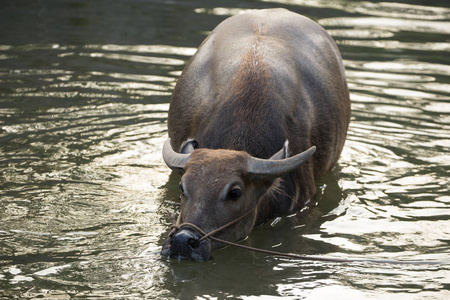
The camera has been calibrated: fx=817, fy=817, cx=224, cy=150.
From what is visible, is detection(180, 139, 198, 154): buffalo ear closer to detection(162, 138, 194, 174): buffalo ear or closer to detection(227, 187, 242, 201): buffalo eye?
detection(162, 138, 194, 174): buffalo ear

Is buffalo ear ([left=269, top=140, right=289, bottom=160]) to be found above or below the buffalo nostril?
above

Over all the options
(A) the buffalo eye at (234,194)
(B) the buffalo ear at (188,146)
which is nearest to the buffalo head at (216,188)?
(A) the buffalo eye at (234,194)

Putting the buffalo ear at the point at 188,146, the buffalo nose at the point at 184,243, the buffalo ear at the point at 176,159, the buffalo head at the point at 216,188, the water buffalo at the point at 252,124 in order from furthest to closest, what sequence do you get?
1. the buffalo ear at the point at 188,146
2. the buffalo ear at the point at 176,159
3. the water buffalo at the point at 252,124
4. the buffalo head at the point at 216,188
5. the buffalo nose at the point at 184,243

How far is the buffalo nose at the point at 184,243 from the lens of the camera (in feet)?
20.4

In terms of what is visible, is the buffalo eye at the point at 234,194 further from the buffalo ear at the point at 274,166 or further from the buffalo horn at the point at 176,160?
the buffalo horn at the point at 176,160

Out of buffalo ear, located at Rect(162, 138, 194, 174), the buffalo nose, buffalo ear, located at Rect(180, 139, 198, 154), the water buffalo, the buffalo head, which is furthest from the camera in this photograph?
buffalo ear, located at Rect(180, 139, 198, 154)

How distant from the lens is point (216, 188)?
642 centimetres

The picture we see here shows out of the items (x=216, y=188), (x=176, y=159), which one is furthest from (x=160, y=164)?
(x=216, y=188)

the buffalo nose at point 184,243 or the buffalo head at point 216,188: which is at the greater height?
the buffalo head at point 216,188

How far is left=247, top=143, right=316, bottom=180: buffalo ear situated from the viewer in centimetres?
652

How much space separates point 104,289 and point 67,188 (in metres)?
2.37

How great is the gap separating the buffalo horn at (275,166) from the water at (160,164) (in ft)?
2.50

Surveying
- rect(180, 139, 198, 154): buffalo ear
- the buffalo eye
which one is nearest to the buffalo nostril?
the buffalo eye

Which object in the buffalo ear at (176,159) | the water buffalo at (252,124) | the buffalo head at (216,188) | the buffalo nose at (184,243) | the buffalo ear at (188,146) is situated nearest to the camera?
the buffalo nose at (184,243)
